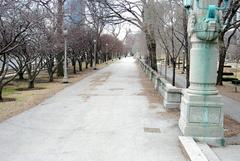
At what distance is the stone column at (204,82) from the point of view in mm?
8367

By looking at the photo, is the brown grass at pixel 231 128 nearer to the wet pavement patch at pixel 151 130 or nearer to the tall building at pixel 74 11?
the wet pavement patch at pixel 151 130

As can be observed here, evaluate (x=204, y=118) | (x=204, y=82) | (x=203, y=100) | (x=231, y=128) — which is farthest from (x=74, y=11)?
(x=204, y=118)

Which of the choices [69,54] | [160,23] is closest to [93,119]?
[160,23]

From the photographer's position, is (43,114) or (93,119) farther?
(43,114)

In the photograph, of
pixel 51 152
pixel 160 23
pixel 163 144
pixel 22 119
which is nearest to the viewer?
pixel 51 152

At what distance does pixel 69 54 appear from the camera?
39.7m

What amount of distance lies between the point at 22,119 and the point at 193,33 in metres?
5.66

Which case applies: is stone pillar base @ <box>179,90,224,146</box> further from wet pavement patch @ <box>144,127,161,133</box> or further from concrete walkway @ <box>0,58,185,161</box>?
wet pavement patch @ <box>144,127,161,133</box>

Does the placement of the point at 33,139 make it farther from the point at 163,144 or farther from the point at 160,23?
the point at 160,23

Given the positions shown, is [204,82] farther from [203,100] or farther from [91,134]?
[91,134]

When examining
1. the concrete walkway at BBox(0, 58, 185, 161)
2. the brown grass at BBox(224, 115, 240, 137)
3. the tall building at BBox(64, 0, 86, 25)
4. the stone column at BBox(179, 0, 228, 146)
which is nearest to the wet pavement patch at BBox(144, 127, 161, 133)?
the concrete walkway at BBox(0, 58, 185, 161)

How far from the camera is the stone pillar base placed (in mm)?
8383

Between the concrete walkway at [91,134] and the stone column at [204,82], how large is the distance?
0.68m

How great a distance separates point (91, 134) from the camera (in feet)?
29.9
